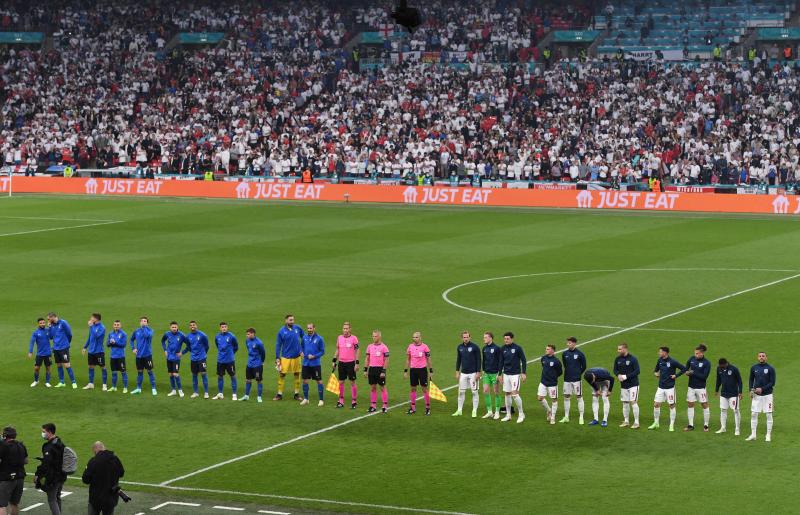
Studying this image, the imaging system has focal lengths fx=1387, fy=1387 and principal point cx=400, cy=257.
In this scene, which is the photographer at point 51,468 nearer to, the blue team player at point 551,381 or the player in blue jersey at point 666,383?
the blue team player at point 551,381

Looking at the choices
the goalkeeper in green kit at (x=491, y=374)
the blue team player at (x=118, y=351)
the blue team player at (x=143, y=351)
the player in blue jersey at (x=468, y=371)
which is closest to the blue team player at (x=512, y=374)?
the goalkeeper in green kit at (x=491, y=374)

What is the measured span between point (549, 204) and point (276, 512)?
4756 centimetres

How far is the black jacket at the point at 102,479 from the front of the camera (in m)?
17.9

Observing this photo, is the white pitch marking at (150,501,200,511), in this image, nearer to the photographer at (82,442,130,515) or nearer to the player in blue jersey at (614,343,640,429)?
the photographer at (82,442,130,515)

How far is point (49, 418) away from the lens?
25.8 m

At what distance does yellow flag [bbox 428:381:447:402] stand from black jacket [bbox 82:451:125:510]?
9.25 meters

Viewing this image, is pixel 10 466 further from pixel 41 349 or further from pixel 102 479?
pixel 41 349

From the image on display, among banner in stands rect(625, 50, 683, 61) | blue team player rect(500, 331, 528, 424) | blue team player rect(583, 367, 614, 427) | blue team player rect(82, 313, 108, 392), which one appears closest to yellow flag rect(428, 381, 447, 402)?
blue team player rect(500, 331, 528, 424)

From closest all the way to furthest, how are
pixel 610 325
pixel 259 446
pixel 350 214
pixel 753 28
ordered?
pixel 259 446
pixel 610 325
pixel 350 214
pixel 753 28

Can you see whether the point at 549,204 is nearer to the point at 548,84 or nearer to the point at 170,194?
the point at 548,84

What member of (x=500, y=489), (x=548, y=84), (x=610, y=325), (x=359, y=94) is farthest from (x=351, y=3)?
(x=500, y=489)

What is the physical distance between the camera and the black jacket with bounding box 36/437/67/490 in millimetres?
18516

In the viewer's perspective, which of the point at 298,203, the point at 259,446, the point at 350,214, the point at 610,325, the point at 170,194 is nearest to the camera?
the point at 259,446

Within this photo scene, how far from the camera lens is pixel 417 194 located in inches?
2702
